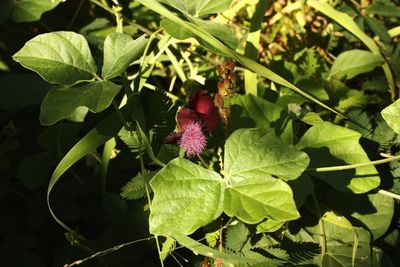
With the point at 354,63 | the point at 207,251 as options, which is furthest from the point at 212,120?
the point at 354,63

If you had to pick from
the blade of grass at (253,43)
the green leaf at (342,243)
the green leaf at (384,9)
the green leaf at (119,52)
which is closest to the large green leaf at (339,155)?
the green leaf at (342,243)

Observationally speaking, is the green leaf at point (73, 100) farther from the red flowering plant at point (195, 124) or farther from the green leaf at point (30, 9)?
the green leaf at point (30, 9)

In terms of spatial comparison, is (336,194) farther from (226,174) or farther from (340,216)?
(226,174)

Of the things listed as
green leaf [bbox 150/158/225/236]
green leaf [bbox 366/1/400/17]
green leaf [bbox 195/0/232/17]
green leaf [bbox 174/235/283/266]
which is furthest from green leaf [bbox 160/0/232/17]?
green leaf [bbox 366/1/400/17]

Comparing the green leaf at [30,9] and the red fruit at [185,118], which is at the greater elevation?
the red fruit at [185,118]

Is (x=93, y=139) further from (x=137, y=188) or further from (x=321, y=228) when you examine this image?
(x=321, y=228)

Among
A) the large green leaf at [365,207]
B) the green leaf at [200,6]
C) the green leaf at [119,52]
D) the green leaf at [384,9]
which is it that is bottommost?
the large green leaf at [365,207]

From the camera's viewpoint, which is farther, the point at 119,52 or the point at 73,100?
the point at 119,52
